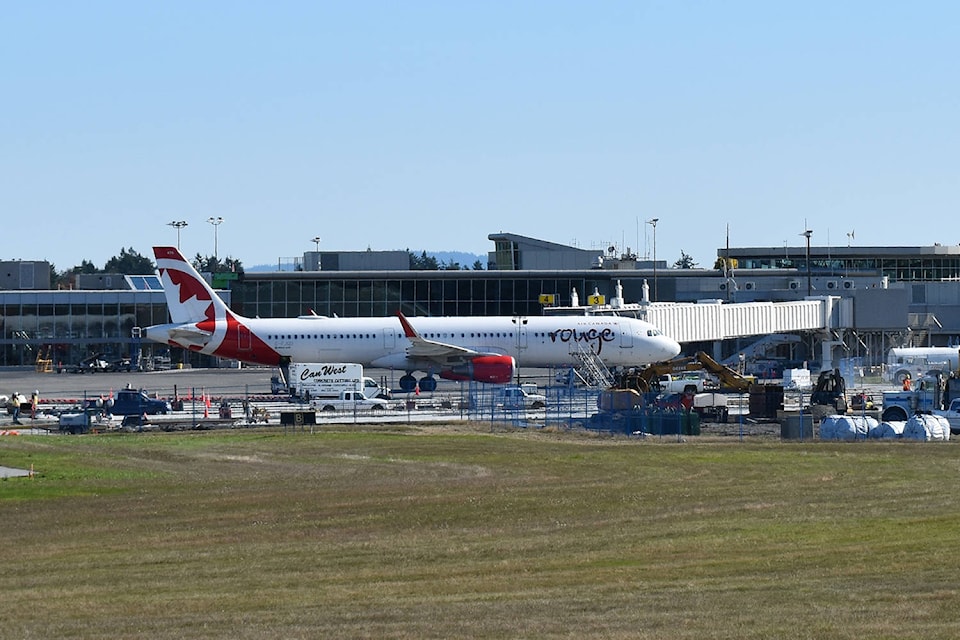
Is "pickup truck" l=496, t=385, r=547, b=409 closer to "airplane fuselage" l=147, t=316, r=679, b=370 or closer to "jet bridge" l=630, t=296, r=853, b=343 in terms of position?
"airplane fuselage" l=147, t=316, r=679, b=370

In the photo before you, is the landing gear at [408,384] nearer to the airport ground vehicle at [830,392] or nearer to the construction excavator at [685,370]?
the construction excavator at [685,370]

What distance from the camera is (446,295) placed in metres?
118

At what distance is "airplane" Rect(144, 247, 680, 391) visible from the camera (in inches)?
3172

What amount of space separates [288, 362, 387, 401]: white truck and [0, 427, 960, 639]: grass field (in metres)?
24.4

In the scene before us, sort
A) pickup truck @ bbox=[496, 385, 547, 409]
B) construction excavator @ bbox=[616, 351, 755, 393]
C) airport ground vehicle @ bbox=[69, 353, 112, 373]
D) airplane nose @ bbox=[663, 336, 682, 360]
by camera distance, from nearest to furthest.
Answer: pickup truck @ bbox=[496, 385, 547, 409] → construction excavator @ bbox=[616, 351, 755, 393] → airplane nose @ bbox=[663, 336, 682, 360] → airport ground vehicle @ bbox=[69, 353, 112, 373]

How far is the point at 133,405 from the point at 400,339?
21779 millimetres

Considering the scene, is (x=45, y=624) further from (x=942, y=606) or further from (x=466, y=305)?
(x=466, y=305)

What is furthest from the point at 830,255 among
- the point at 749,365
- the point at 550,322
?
the point at 550,322

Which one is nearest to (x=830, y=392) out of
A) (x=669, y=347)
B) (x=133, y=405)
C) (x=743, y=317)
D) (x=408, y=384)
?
(x=669, y=347)

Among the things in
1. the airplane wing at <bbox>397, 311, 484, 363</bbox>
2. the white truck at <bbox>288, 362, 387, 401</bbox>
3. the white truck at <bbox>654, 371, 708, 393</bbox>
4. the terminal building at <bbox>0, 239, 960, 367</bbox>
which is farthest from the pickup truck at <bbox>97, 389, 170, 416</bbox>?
the terminal building at <bbox>0, 239, 960, 367</bbox>

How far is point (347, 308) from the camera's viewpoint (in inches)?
4641

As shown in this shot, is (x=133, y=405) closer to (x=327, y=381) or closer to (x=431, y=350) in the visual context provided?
(x=327, y=381)

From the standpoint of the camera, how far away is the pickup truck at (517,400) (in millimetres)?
66938

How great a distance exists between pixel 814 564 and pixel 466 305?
9285cm
